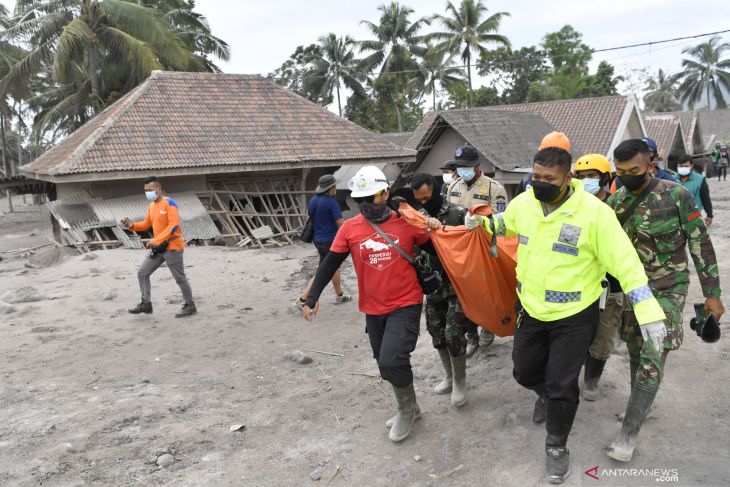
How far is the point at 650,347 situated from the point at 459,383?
150 cm

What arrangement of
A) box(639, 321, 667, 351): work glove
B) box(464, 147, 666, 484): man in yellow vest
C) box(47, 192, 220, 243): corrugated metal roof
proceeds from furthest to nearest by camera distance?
box(47, 192, 220, 243): corrugated metal roof → box(464, 147, 666, 484): man in yellow vest → box(639, 321, 667, 351): work glove

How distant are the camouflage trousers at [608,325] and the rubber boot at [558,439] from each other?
0.89m

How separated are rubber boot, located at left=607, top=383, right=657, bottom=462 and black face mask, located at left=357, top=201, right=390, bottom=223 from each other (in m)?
1.78

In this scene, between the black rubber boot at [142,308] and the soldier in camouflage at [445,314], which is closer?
the soldier in camouflage at [445,314]

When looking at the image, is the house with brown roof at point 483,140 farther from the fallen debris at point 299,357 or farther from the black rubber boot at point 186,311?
the fallen debris at point 299,357

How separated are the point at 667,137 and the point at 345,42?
73.5ft

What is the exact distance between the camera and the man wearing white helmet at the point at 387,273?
367 centimetres

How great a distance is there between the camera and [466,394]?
14.1 feet

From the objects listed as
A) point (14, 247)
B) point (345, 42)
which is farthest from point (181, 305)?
point (345, 42)

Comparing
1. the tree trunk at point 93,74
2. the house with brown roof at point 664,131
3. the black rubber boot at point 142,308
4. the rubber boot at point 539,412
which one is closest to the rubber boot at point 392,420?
the rubber boot at point 539,412

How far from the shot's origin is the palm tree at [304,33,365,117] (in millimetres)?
40469

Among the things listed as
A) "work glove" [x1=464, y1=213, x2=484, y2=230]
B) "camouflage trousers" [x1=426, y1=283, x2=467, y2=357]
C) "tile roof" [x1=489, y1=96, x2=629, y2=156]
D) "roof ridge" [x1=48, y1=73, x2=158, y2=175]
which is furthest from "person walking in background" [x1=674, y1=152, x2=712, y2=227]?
"tile roof" [x1=489, y1=96, x2=629, y2=156]

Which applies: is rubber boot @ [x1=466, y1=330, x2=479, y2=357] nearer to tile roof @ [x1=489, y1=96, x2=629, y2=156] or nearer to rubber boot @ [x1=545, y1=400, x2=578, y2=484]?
rubber boot @ [x1=545, y1=400, x2=578, y2=484]

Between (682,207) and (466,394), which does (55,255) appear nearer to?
(466,394)
